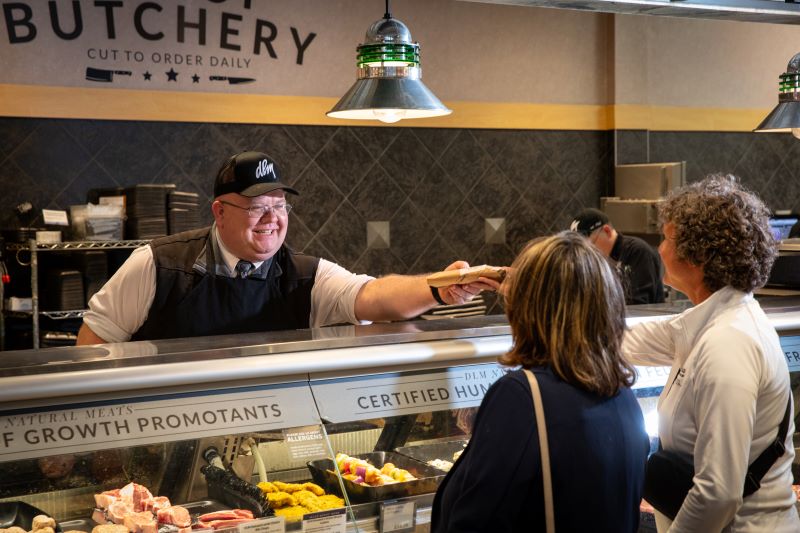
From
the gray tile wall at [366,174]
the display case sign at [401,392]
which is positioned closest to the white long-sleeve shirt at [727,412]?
the display case sign at [401,392]

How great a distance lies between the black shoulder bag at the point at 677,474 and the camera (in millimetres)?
2180

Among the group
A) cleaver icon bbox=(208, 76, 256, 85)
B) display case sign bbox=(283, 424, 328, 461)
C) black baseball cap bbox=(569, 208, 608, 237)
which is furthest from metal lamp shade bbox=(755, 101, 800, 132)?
cleaver icon bbox=(208, 76, 256, 85)

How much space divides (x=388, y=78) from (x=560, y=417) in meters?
1.76

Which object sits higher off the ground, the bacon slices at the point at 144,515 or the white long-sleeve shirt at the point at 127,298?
the white long-sleeve shirt at the point at 127,298

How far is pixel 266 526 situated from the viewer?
2.26m

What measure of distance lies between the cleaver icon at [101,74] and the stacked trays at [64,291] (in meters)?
1.29

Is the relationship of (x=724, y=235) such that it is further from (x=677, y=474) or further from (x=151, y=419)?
(x=151, y=419)

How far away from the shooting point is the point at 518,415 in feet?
5.37

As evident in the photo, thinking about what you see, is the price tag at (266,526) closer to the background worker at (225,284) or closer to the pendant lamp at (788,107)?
the background worker at (225,284)

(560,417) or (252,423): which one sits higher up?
(560,417)

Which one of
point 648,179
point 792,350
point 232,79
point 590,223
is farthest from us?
point 648,179

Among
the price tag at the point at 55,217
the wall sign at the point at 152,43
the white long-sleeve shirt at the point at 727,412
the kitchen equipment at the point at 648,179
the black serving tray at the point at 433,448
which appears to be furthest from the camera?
the kitchen equipment at the point at 648,179

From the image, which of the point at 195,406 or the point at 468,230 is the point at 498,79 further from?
the point at 195,406

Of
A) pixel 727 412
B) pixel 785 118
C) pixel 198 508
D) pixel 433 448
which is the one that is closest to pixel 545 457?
pixel 727 412
